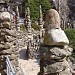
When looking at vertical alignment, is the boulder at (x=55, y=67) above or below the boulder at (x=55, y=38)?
below

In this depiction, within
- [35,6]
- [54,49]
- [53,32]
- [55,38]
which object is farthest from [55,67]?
[35,6]

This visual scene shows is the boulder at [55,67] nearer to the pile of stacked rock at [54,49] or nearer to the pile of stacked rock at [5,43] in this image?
the pile of stacked rock at [54,49]

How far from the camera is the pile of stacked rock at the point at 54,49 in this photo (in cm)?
524

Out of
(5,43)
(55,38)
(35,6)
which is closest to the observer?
(55,38)

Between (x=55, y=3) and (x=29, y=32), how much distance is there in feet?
61.6

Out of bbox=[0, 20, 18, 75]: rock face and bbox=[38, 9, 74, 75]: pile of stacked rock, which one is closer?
bbox=[38, 9, 74, 75]: pile of stacked rock

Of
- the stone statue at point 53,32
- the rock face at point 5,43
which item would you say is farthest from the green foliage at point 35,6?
the stone statue at point 53,32

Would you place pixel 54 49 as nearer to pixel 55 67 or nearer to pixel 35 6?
pixel 55 67

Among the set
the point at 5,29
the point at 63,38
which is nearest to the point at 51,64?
the point at 63,38

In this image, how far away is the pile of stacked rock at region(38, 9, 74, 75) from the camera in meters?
5.24

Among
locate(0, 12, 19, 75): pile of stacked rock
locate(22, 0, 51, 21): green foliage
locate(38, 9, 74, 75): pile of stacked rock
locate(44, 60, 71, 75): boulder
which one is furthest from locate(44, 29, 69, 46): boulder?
locate(22, 0, 51, 21): green foliage

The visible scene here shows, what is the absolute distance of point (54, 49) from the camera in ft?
17.4

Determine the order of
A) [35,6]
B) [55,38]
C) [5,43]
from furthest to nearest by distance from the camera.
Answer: [35,6], [5,43], [55,38]

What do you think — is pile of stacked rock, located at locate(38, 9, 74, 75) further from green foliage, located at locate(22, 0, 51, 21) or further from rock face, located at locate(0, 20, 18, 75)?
green foliage, located at locate(22, 0, 51, 21)
